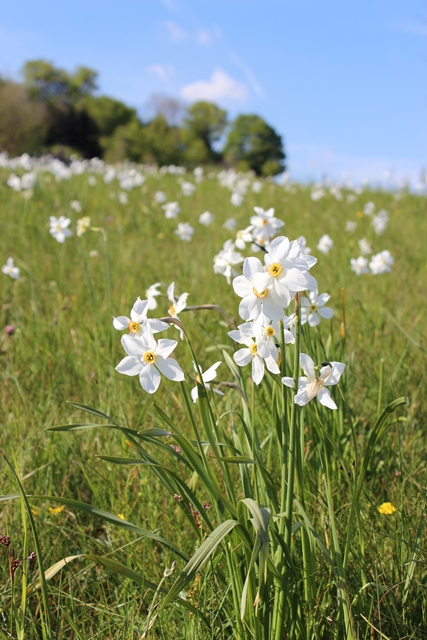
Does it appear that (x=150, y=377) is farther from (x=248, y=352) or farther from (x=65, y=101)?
(x=65, y=101)

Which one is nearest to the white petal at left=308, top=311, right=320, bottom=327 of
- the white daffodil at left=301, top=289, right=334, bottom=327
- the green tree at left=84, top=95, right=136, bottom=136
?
the white daffodil at left=301, top=289, right=334, bottom=327

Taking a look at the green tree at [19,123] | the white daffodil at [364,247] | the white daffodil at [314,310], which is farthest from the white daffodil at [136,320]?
the green tree at [19,123]

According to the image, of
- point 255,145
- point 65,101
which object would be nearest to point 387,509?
point 65,101

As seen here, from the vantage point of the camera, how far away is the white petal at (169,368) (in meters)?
1.04

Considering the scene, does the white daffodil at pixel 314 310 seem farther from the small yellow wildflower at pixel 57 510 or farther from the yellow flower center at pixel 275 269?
the small yellow wildflower at pixel 57 510

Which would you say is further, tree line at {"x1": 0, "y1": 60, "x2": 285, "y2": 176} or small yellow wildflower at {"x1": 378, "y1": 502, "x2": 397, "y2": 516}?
tree line at {"x1": 0, "y1": 60, "x2": 285, "y2": 176}

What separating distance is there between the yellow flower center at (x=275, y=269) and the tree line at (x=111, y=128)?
112 feet

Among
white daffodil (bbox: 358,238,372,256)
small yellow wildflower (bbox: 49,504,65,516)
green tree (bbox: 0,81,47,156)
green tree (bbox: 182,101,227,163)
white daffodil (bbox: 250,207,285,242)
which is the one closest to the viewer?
small yellow wildflower (bbox: 49,504,65,516)

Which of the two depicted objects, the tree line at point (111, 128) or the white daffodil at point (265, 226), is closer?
the white daffodil at point (265, 226)

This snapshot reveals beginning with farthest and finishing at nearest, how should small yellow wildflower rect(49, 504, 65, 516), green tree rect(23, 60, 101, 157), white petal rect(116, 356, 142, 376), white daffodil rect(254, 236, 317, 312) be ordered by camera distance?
green tree rect(23, 60, 101, 157), small yellow wildflower rect(49, 504, 65, 516), white petal rect(116, 356, 142, 376), white daffodil rect(254, 236, 317, 312)

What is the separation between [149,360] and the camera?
107cm

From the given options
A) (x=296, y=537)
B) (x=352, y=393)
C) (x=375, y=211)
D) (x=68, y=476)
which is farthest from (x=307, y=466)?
(x=375, y=211)

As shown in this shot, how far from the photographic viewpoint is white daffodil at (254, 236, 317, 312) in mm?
955

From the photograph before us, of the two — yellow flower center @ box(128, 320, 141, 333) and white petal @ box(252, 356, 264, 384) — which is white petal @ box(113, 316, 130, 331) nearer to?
yellow flower center @ box(128, 320, 141, 333)
